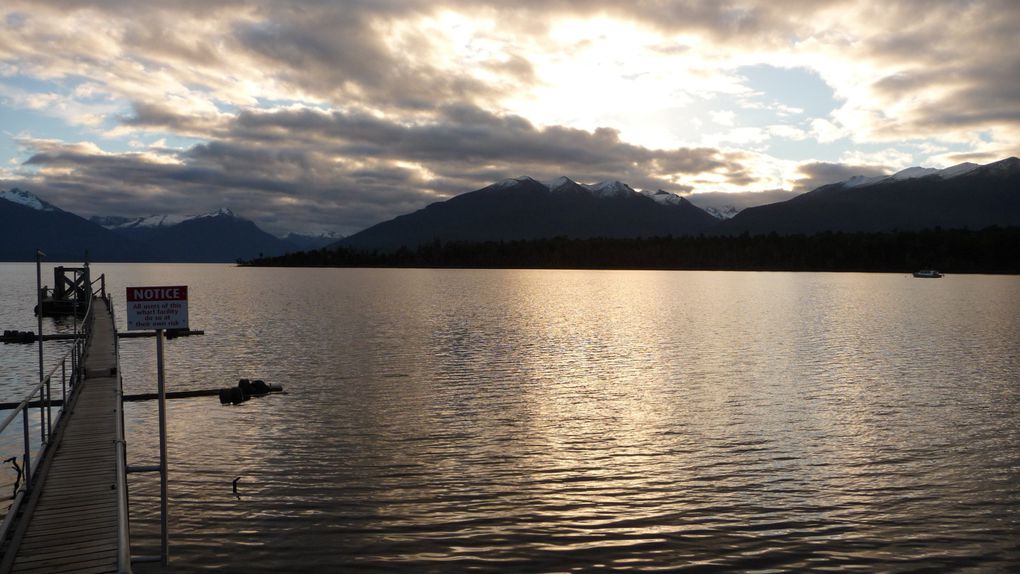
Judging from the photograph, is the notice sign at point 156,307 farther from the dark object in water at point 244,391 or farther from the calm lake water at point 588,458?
the dark object in water at point 244,391

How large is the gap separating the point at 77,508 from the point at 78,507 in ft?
0.21

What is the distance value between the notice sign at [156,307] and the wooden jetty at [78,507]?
307 centimetres

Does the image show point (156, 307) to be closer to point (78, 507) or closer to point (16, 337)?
point (78, 507)

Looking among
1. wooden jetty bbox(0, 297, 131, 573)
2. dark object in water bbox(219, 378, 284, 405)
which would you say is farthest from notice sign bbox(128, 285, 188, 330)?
dark object in water bbox(219, 378, 284, 405)

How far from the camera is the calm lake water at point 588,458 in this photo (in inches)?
640

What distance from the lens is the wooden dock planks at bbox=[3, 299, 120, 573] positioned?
1362 centimetres

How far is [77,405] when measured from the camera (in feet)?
A: 89.4

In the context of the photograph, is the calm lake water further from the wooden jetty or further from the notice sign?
the notice sign

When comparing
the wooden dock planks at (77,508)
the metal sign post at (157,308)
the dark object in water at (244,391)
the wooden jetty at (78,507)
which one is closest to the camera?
the wooden jetty at (78,507)

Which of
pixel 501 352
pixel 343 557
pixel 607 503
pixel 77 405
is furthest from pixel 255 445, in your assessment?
pixel 501 352

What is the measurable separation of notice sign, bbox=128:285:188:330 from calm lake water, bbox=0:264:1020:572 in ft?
17.2

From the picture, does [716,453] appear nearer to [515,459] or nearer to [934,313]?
[515,459]

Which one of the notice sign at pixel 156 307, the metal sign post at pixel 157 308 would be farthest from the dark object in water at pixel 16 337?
the notice sign at pixel 156 307

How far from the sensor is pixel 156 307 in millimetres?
14492
